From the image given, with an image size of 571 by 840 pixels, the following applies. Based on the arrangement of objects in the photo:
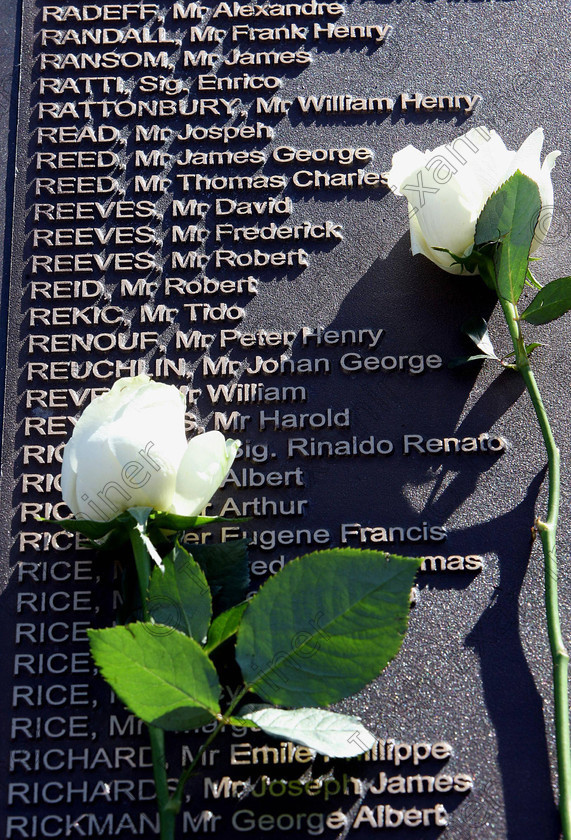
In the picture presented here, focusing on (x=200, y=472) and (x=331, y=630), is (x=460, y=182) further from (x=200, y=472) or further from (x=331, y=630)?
(x=331, y=630)

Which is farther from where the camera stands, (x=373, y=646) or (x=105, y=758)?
(x=105, y=758)

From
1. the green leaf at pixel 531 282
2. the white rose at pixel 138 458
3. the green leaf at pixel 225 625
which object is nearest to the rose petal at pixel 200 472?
the white rose at pixel 138 458

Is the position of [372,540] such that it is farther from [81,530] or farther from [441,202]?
[441,202]

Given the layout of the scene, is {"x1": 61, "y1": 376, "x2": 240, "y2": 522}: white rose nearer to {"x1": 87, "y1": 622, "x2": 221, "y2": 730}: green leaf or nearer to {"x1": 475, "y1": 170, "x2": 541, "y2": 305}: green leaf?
{"x1": 87, "y1": 622, "x2": 221, "y2": 730}: green leaf

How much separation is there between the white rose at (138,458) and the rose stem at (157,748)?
85 mm

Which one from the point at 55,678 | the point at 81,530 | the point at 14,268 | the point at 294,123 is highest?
the point at 294,123

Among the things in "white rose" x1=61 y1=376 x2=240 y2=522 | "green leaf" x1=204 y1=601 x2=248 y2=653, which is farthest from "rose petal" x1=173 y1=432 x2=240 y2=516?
"green leaf" x1=204 y1=601 x2=248 y2=653

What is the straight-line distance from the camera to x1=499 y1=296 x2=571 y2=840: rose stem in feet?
6.02

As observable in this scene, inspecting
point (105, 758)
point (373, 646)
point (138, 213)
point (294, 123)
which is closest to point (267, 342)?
point (138, 213)

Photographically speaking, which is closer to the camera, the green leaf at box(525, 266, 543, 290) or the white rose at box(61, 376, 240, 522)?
the white rose at box(61, 376, 240, 522)

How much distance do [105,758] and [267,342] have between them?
3.26 ft

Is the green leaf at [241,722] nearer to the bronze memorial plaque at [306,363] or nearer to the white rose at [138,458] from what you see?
the bronze memorial plaque at [306,363]

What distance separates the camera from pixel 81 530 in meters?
1.84

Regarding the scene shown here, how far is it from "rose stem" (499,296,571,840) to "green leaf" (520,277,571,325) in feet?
0.13
